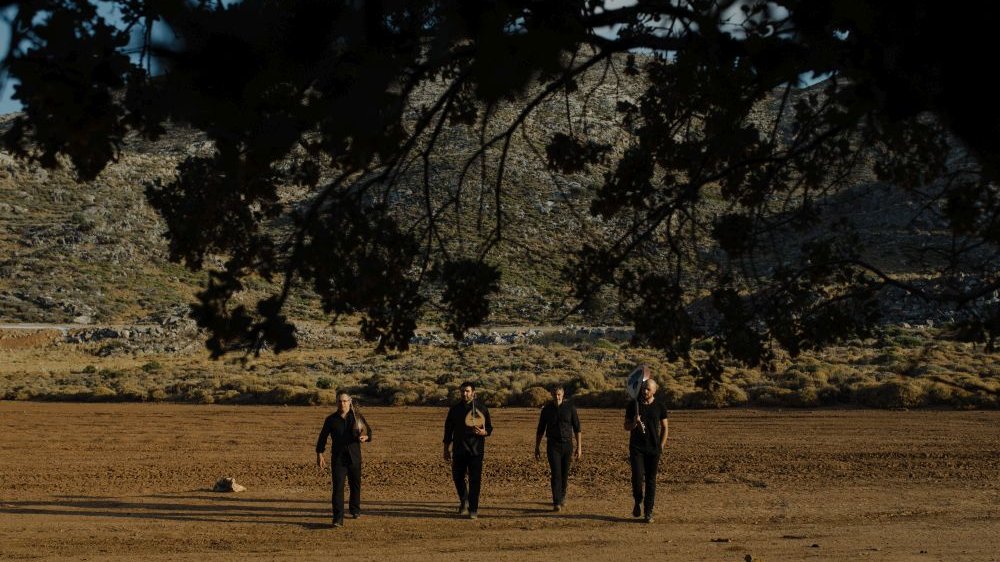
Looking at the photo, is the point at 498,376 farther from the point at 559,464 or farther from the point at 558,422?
the point at 558,422

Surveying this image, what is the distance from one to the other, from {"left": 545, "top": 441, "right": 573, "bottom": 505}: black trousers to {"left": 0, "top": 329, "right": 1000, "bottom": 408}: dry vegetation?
7.81 metres

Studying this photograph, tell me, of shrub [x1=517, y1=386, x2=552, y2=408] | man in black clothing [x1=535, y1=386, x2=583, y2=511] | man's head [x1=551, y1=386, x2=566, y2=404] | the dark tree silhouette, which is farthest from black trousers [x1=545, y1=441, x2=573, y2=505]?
shrub [x1=517, y1=386, x2=552, y2=408]

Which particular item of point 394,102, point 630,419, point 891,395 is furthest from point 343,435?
point 891,395

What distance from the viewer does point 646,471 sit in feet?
50.0

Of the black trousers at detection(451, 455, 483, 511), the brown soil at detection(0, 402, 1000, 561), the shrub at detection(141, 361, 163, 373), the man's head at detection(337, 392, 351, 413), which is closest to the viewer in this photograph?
the brown soil at detection(0, 402, 1000, 561)

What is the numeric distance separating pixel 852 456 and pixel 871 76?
1709cm

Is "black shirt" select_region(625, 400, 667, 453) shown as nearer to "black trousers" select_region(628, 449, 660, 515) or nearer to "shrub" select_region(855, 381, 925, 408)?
"black trousers" select_region(628, 449, 660, 515)

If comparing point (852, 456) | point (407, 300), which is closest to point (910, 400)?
point (852, 456)

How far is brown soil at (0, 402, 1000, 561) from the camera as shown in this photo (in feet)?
47.8

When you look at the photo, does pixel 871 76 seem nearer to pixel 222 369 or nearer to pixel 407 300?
pixel 407 300

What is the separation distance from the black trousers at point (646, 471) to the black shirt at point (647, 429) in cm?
8

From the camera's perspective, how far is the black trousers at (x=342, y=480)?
15109mm

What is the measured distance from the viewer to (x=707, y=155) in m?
9.43

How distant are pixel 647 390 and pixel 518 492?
460 cm
